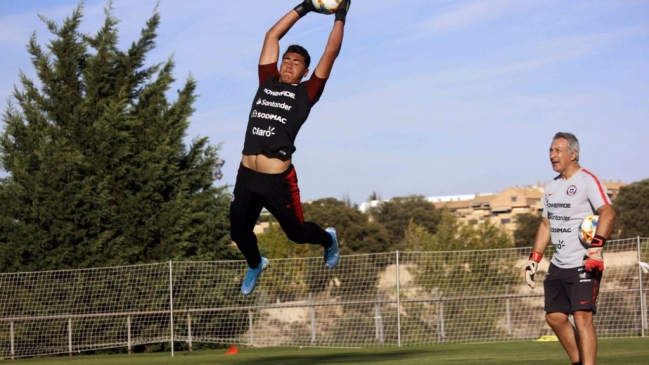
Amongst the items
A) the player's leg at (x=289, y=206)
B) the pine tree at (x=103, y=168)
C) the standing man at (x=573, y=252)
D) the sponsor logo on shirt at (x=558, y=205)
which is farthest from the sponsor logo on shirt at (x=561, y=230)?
the pine tree at (x=103, y=168)

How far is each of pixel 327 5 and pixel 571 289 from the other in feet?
9.71

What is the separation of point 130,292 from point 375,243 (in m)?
42.8

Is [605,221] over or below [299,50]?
below

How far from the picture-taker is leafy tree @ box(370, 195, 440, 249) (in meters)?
80.0

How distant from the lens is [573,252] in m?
7.30

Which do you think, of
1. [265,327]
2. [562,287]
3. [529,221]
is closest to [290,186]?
[562,287]

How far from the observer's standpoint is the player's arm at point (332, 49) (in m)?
7.47

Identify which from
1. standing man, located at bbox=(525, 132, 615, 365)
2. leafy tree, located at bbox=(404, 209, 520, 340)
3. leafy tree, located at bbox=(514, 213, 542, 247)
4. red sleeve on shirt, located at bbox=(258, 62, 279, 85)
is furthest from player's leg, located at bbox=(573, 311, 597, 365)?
leafy tree, located at bbox=(514, 213, 542, 247)

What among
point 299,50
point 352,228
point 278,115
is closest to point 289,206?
point 278,115

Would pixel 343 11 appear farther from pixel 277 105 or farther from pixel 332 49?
pixel 277 105

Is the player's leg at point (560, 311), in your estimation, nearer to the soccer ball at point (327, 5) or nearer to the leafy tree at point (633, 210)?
the soccer ball at point (327, 5)

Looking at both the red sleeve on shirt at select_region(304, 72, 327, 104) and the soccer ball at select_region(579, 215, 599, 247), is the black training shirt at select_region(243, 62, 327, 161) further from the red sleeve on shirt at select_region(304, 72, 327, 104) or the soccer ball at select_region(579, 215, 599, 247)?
the soccer ball at select_region(579, 215, 599, 247)

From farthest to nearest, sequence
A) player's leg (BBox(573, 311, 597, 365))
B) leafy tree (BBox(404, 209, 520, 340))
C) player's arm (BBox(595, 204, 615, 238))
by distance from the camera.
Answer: leafy tree (BBox(404, 209, 520, 340)) → player's leg (BBox(573, 311, 597, 365)) → player's arm (BBox(595, 204, 615, 238))

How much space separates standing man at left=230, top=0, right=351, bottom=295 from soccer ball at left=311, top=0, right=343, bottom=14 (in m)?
0.04
